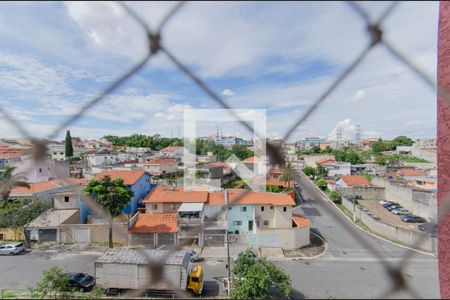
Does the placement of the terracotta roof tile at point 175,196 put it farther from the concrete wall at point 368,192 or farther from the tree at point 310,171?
the tree at point 310,171

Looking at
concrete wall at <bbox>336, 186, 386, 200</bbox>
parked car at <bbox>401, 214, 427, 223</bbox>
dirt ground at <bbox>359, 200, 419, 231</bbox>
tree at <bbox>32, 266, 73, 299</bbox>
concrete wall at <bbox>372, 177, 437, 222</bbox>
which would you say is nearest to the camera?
tree at <bbox>32, 266, 73, 299</bbox>

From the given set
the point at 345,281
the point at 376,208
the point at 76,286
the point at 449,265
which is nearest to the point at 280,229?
the point at 345,281

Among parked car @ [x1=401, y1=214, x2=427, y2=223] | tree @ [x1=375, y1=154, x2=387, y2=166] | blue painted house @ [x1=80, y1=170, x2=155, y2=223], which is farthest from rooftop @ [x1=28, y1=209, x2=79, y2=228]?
tree @ [x1=375, y1=154, x2=387, y2=166]

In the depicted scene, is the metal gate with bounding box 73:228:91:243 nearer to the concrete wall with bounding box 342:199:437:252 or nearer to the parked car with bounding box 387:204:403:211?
the concrete wall with bounding box 342:199:437:252

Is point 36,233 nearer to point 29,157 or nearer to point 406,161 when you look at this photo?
point 29,157

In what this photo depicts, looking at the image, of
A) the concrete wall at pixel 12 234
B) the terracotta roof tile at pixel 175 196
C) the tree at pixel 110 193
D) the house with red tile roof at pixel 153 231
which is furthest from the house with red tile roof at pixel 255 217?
the concrete wall at pixel 12 234

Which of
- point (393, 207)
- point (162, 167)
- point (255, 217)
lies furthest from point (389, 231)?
point (162, 167)
